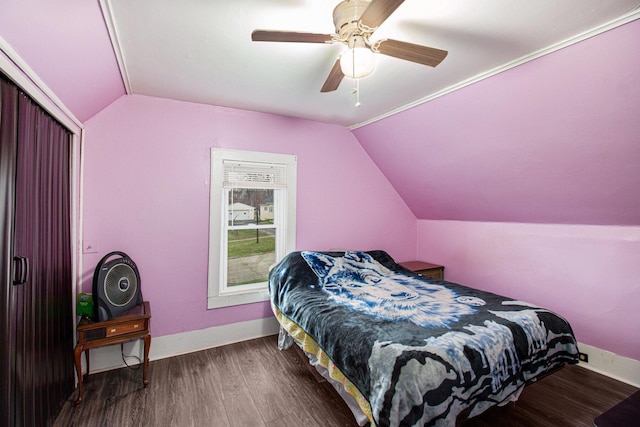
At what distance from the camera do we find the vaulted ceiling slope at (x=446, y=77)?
1.54 metres

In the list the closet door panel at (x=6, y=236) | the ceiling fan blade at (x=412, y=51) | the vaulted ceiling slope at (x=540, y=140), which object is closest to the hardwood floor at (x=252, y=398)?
the closet door panel at (x=6, y=236)

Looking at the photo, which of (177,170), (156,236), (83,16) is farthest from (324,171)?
(83,16)

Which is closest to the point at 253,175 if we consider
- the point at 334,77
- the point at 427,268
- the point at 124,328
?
the point at 334,77

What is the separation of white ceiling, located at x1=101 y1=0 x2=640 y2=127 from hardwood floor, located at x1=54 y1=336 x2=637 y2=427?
241 centimetres

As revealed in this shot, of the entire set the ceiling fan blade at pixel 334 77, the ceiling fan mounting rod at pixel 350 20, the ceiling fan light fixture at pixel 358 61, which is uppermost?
the ceiling fan mounting rod at pixel 350 20

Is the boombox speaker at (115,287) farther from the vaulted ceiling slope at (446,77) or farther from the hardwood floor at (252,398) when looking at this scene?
the vaulted ceiling slope at (446,77)

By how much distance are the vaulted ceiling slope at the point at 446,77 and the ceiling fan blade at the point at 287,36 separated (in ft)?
0.67

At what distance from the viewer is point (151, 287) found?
9.15 feet

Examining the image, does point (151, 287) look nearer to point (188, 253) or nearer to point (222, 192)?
point (188, 253)

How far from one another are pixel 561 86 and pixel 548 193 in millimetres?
1074

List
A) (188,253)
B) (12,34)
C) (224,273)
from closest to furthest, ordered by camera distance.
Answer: (12,34), (188,253), (224,273)

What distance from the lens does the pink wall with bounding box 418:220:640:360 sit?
8.23ft

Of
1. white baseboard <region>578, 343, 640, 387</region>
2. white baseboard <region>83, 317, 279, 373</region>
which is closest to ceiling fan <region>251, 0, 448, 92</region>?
white baseboard <region>83, 317, 279, 373</region>

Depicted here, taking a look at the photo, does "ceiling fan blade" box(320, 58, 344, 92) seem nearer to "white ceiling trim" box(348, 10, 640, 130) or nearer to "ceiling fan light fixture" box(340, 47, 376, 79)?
"ceiling fan light fixture" box(340, 47, 376, 79)
